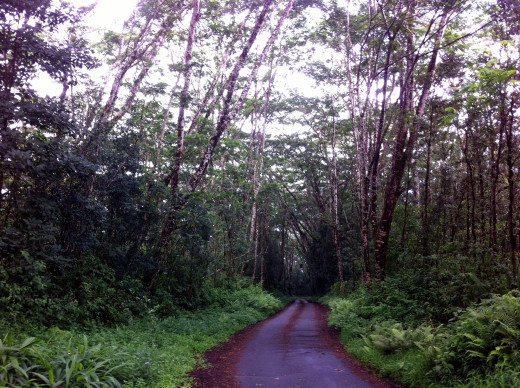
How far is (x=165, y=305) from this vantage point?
12469mm

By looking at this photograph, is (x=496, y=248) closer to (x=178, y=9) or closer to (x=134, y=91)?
(x=134, y=91)

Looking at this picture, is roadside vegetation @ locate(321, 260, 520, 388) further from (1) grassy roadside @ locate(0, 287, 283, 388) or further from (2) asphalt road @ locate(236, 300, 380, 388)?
(1) grassy roadside @ locate(0, 287, 283, 388)

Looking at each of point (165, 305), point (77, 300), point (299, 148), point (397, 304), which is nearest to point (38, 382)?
point (77, 300)

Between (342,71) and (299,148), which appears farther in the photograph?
(299,148)

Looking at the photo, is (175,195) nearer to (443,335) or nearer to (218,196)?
(218,196)

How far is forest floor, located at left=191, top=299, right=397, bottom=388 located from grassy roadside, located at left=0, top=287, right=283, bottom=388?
515 millimetres

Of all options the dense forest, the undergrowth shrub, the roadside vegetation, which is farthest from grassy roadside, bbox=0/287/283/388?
the undergrowth shrub

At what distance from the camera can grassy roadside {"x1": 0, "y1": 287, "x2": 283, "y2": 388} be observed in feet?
14.5

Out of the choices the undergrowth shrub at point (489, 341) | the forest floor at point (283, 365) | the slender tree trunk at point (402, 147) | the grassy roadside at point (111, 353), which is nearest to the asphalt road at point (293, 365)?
the forest floor at point (283, 365)

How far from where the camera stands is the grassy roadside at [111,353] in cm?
442

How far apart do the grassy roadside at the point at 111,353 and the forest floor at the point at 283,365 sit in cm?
51

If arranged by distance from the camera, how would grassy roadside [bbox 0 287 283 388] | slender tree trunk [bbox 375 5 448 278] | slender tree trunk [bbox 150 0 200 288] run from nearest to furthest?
grassy roadside [bbox 0 287 283 388] < slender tree trunk [bbox 150 0 200 288] < slender tree trunk [bbox 375 5 448 278]

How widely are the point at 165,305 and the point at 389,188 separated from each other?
9.03 meters

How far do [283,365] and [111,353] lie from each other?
11.3 feet
